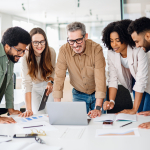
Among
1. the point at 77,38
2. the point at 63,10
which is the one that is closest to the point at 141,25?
the point at 77,38

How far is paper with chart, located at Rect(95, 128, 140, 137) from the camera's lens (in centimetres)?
131

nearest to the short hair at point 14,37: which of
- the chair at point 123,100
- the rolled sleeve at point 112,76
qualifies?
the rolled sleeve at point 112,76

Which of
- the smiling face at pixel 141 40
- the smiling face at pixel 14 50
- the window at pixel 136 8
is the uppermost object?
the window at pixel 136 8

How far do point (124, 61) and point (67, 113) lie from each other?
88 cm

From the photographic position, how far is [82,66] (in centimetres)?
211

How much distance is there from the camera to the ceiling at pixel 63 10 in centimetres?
503

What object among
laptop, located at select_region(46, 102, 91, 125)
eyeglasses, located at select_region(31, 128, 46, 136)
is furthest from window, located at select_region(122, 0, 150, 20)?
eyeglasses, located at select_region(31, 128, 46, 136)

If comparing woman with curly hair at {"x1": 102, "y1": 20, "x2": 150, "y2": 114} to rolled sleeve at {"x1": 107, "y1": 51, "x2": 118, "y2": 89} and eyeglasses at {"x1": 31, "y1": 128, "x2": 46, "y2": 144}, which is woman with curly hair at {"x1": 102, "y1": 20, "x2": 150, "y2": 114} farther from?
eyeglasses at {"x1": 31, "y1": 128, "x2": 46, "y2": 144}

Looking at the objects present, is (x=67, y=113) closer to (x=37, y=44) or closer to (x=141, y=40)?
(x=141, y=40)

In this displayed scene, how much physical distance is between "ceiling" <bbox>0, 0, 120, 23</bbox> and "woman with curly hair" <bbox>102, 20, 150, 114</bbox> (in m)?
3.21

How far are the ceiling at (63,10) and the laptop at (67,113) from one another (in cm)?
396

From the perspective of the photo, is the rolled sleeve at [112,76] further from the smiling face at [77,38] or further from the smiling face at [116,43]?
the smiling face at [77,38]

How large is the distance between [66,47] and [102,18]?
3.25 m

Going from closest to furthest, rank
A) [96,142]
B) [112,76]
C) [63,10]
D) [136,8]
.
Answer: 1. [96,142]
2. [112,76]
3. [136,8]
4. [63,10]
